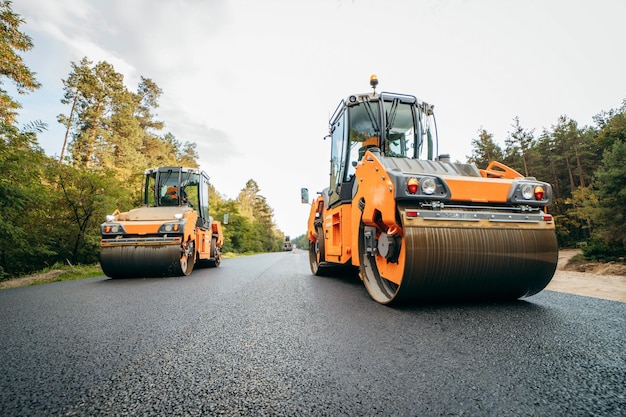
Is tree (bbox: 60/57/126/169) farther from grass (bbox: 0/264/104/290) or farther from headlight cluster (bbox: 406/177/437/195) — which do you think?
headlight cluster (bbox: 406/177/437/195)

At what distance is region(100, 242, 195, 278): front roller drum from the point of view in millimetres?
6035

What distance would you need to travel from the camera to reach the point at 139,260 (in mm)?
6102

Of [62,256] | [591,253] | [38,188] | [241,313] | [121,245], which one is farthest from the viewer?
[591,253]

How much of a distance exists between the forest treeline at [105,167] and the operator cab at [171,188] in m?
2.56

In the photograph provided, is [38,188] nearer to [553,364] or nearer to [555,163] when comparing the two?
[553,364]

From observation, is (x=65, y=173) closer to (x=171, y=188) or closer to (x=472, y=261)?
(x=171, y=188)

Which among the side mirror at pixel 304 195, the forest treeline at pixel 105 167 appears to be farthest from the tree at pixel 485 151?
the side mirror at pixel 304 195

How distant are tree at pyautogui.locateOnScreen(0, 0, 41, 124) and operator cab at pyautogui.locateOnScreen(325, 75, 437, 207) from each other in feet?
45.8

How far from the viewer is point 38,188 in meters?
8.04

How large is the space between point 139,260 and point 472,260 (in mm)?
6147

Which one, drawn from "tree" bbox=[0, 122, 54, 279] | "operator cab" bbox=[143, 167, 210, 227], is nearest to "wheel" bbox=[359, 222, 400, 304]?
"operator cab" bbox=[143, 167, 210, 227]

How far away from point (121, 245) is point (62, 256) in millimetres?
6844

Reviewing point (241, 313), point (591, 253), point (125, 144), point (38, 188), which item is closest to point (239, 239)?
point (125, 144)

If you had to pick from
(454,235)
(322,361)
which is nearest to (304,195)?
(454,235)
